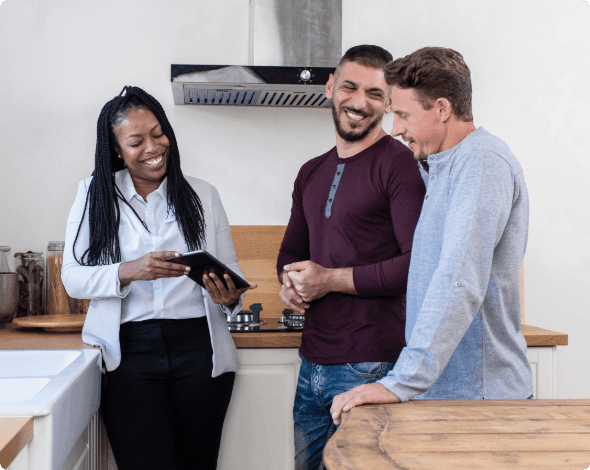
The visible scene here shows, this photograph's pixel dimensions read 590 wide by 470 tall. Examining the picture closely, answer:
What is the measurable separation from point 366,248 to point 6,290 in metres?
1.36

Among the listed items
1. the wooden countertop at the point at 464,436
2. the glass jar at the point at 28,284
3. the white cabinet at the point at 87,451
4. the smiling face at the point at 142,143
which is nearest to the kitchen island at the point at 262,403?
the glass jar at the point at 28,284

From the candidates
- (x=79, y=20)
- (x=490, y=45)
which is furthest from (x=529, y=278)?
(x=79, y=20)

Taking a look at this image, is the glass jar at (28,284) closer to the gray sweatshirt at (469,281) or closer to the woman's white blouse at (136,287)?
the woman's white blouse at (136,287)

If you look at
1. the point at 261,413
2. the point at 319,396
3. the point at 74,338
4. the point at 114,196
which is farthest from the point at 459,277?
the point at 74,338

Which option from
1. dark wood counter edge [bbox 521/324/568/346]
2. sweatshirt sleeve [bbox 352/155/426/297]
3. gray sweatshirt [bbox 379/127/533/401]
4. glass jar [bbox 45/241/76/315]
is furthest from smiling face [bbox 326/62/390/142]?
glass jar [bbox 45/241/76/315]

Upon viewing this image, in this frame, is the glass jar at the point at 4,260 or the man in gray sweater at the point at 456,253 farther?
the glass jar at the point at 4,260

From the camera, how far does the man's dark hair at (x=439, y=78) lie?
117 centimetres

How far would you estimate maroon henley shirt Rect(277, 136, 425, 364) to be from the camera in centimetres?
142

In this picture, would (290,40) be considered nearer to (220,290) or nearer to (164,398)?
(220,290)

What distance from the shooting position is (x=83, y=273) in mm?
1552

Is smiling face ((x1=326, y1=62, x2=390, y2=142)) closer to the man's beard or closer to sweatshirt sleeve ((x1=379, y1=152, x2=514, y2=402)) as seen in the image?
the man's beard

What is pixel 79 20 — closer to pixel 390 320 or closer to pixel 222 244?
pixel 222 244

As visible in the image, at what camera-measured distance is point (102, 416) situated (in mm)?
1610

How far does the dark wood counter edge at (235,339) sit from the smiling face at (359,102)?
0.70 metres
